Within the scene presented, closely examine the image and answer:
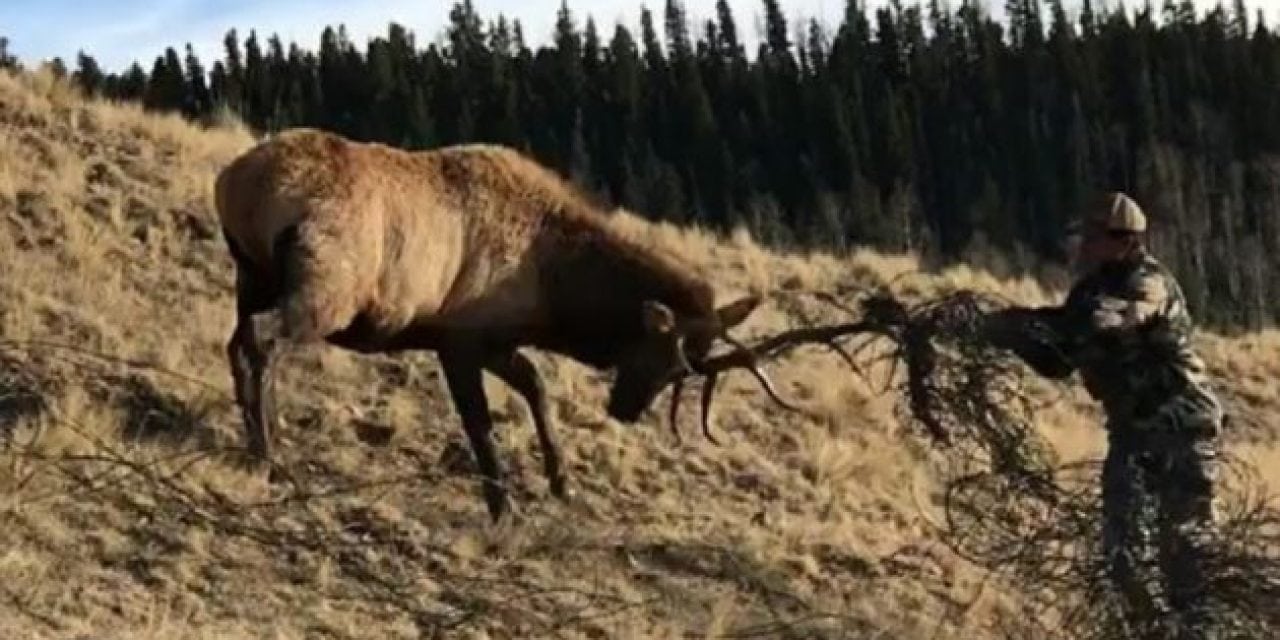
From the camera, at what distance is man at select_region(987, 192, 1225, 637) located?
5.50 meters

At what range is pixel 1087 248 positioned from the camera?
777 cm

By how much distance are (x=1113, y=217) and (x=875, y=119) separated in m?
72.7

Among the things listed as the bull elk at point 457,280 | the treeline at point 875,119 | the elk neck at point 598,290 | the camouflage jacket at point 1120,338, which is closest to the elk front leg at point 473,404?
the bull elk at point 457,280

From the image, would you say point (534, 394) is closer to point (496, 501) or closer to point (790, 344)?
point (496, 501)

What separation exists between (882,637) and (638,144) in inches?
2653

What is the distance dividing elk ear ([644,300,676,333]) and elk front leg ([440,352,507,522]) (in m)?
0.98

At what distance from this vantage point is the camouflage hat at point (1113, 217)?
25.3 ft

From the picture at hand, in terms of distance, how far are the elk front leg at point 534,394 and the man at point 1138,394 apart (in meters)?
4.06

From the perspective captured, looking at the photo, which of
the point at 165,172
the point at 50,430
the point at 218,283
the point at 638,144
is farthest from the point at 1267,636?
the point at 638,144

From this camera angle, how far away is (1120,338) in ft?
23.3

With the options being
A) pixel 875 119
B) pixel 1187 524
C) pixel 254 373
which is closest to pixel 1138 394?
pixel 1187 524

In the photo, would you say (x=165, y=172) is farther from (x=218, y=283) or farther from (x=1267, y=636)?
(x=1267, y=636)

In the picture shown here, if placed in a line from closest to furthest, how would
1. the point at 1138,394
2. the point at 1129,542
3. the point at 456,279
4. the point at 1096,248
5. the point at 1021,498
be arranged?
the point at 1129,542 < the point at 1021,498 < the point at 1138,394 < the point at 1096,248 < the point at 456,279

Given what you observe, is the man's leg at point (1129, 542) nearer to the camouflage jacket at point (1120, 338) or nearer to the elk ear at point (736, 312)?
the camouflage jacket at point (1120, 338)
